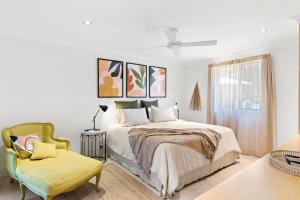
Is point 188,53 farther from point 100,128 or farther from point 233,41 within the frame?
point 100,128

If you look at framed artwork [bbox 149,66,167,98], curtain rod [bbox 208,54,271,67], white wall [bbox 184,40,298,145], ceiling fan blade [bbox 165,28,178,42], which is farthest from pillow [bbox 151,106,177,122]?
white wall [bbox 184,40,298,145]

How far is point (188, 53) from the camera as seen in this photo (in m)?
4.40

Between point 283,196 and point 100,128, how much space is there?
3550 mm

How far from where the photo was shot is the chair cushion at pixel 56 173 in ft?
6.43

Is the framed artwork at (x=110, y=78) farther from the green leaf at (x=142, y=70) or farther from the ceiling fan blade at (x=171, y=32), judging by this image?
the ceiling fan blade at (x=171, y=32)

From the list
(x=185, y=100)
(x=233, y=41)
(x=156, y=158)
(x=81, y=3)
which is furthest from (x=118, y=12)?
(x=185, y=100)

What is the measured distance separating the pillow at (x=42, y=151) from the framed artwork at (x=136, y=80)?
2.11 meters

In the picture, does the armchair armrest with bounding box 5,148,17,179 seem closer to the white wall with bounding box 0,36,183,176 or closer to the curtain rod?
the white wall with bounding box 0,36,183,176

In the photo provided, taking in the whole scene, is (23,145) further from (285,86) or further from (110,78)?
(285,86)

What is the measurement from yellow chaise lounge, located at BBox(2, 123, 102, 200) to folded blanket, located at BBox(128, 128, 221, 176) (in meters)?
0.62

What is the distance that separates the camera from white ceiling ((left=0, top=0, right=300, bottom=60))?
6.91ft

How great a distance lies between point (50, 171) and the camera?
2.13 m

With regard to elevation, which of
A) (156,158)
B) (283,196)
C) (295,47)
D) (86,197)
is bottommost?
(86,197)

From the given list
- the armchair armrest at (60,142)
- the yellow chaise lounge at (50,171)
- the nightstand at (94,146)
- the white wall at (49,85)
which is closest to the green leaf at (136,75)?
the white wall at (49,85)
